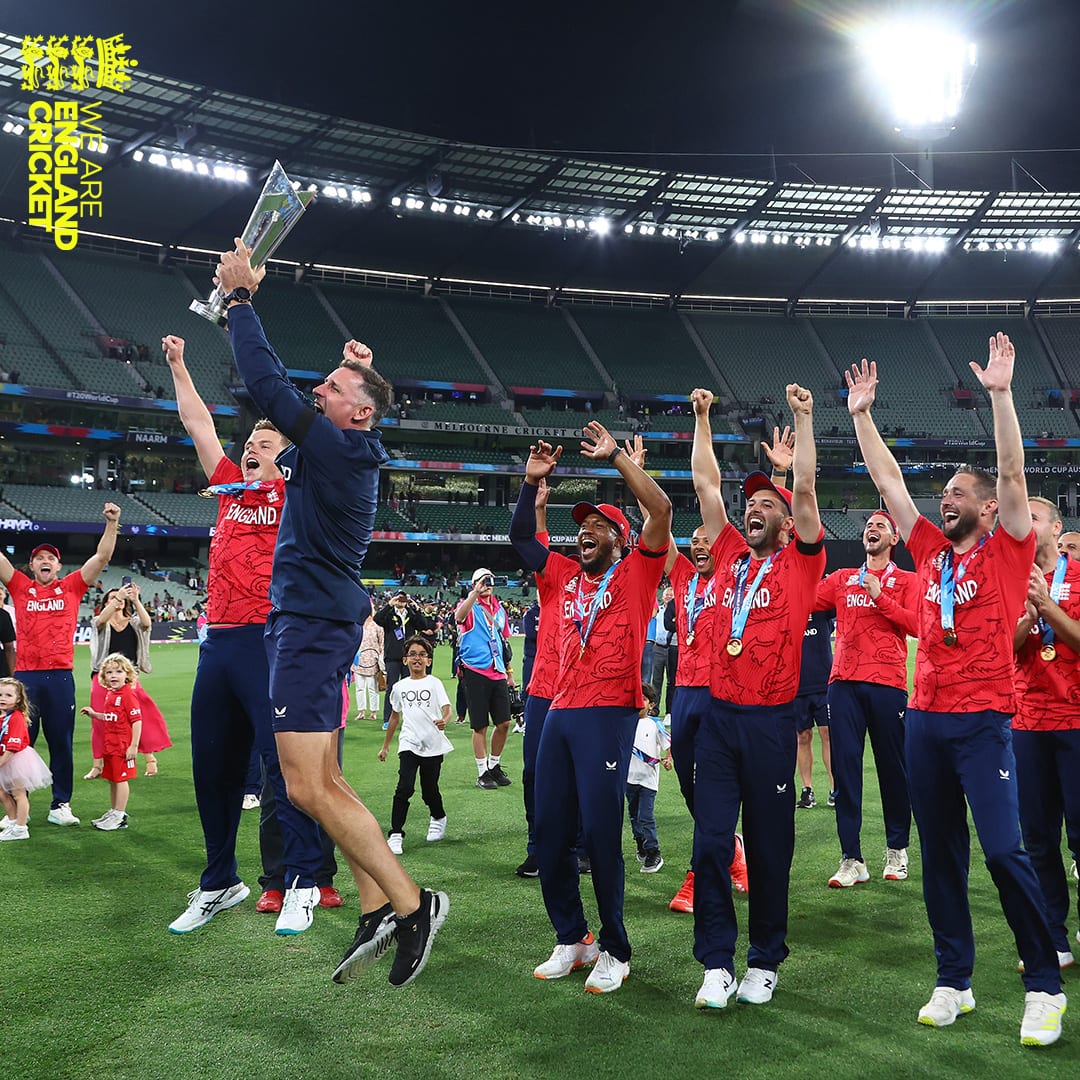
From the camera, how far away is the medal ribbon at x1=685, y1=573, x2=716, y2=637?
16.8 ft

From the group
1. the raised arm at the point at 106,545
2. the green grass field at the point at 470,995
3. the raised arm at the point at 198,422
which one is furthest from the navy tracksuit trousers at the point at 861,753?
the raised arm at the point at 106,545

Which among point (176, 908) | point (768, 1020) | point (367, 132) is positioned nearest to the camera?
point (768, 1020)

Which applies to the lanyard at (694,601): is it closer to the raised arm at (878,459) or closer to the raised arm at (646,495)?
the raised arm at (646,495)

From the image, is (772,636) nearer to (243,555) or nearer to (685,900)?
(685,900)

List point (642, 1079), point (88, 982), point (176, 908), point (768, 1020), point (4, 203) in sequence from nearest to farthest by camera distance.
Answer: point (642, 1079) < point (768, 1020) < point (88, 982) < point (176, 908) < point (4, 203)

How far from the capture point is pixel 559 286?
177 ft

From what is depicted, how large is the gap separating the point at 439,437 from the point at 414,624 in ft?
134

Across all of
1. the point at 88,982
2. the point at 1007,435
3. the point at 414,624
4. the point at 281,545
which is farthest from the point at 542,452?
the point at 414,624

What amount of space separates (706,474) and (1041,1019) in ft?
9.48

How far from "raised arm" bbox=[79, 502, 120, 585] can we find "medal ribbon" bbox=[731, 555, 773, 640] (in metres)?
4.38

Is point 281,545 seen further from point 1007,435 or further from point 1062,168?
point 1062,168

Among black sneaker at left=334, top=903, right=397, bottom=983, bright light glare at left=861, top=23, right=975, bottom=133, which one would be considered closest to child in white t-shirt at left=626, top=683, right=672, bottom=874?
black sneaker at left=334, top=903, right=397, bottom=983

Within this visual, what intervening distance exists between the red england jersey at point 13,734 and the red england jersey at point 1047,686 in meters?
7.18

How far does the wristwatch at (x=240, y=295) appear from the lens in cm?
418
